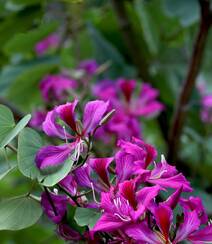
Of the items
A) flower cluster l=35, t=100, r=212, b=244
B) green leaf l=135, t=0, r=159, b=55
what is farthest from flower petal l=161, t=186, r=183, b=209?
green leaf l=135, t=0, r=159, b=55

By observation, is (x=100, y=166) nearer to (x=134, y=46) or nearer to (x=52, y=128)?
(x=52, y=128)

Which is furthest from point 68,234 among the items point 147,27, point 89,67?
point 147,27

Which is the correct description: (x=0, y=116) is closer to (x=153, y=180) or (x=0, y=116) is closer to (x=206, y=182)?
(x=153, y=180)

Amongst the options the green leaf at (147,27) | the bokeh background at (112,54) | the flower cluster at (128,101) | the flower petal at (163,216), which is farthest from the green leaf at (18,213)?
the green leaf at (147,27)

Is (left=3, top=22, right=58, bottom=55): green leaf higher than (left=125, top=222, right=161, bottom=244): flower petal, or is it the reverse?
(left=125, top=222, right=161, bottom=244): flower petal

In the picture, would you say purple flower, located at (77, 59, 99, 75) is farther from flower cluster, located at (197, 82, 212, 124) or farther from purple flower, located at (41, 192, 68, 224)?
purple flower, located at (41, 192, 68, 224)

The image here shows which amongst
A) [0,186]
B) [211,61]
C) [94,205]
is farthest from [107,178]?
[0,186]
